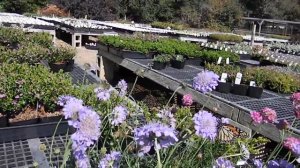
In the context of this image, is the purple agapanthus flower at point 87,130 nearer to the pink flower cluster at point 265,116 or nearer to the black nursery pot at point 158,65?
the pink flower cluster at point 265,116

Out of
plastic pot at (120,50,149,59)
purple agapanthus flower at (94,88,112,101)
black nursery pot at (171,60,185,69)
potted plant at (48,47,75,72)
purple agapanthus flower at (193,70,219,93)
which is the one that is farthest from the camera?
plastic pot at (120,50,149,59)

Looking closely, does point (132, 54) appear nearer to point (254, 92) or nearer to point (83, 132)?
point (254, 92)

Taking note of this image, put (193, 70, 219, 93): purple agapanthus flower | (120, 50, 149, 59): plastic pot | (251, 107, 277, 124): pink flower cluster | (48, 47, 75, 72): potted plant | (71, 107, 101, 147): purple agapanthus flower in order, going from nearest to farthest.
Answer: (71, 107, 101, 147): purple agapanthus flower → (251, 107, 277, 124): pink flower cluster → (193, 70, 219, 93): purple agapanthus flower → (48, 47, 75, 72): potted plant → (120, 50, 149, 59): plastic pot

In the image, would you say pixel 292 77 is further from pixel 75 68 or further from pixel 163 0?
pixel 163 0

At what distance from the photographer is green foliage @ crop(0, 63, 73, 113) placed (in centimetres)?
292

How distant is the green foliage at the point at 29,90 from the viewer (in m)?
2.92

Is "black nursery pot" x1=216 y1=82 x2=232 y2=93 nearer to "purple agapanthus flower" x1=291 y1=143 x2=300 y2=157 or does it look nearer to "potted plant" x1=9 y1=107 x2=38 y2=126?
"potted plant" x1=9 y1=107 x2=38 y2=126

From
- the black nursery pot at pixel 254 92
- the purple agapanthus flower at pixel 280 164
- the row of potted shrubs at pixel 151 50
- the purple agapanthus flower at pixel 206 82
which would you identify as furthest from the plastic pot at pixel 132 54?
the purple agapanthus flower at pixel 280 164

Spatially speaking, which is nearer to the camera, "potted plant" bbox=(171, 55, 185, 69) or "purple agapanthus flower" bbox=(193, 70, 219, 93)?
"purple agapanthus flower" bbox=(193, 70, 219, 93)

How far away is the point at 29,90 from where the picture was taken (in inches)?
119


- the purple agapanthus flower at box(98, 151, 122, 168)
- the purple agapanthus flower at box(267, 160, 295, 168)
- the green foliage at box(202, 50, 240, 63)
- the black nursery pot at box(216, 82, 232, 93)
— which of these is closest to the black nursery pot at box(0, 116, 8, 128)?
the purple agapanthus flower at box(98, 151, 122, 168)

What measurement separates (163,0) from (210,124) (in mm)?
25648

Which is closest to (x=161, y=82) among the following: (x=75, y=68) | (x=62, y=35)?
(x=75, y=68)

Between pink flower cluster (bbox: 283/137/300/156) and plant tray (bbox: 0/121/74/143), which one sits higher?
pink flower cluster (bbox: 283/137/300/156)
